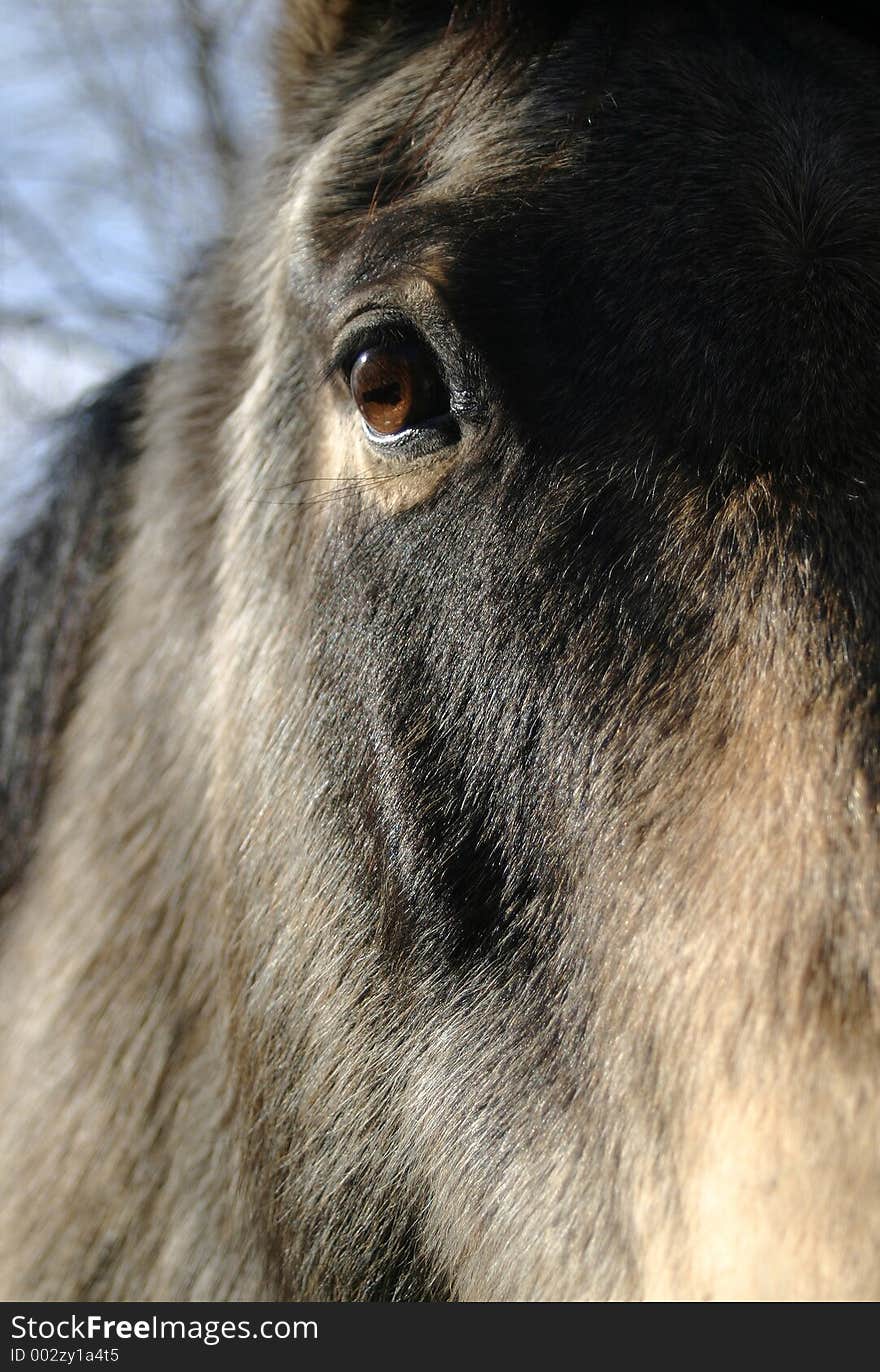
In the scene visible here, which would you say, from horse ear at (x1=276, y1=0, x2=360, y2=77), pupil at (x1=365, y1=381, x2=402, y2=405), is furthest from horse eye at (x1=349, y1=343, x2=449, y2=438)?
horse ear at (x1=276, y1=0, x2=360, y2=77)

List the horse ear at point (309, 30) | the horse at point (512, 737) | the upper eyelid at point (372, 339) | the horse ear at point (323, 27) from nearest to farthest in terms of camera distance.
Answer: the horse at point (512, 737) → the upper eyelid at point (372, 339) → the horse ear at point (323, 27) → the horse ear at point (309, 30)

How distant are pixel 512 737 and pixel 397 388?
530mm

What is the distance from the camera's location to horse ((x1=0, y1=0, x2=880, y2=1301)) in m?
1.33

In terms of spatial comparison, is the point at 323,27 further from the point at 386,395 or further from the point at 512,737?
the point at 512,737

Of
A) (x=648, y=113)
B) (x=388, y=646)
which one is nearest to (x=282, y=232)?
(x=648, y=113)

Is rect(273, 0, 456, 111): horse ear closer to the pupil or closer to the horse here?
the horse

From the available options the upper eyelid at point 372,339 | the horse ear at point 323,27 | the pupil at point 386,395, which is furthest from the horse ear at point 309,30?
the pupil at point 386,395

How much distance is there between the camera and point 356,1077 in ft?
5.81

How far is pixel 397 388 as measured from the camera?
175 cm

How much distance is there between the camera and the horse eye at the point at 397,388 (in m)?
1.72

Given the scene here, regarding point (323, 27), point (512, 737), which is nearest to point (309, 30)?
point (323, 27)

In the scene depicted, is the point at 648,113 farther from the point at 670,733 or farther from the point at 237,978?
the point at 237,978

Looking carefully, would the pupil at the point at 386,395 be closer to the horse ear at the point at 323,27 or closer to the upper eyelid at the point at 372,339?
the upper eyelid at the point at 372,339

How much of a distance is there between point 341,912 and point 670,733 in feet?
2.00
